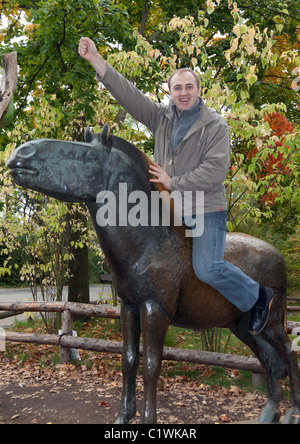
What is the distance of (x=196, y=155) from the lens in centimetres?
245

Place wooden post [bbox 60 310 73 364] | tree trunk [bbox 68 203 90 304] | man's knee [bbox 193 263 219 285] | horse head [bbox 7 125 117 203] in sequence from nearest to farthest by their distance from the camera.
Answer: horse head [bbox 7 125 117 203] → man's knee [bbox 193 263 219 285] → wooden post [bbox 60 310 73 364] → tree trunk [bbox 68 203 90 304]

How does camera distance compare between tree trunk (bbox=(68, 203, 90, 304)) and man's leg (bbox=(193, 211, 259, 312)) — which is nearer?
man's leg (bbox=(193, 211, 259, 312))

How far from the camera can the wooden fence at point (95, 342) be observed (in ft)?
16.4

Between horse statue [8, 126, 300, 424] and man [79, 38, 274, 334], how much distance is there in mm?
118

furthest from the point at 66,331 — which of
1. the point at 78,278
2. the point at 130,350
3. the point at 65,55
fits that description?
the point at 65,55

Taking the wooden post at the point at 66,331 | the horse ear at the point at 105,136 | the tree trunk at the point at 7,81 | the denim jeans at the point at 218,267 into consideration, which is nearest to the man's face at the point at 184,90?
the horse ear at the point at 105,136

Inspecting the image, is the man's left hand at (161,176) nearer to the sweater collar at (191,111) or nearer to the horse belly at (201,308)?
the sweater collar at (191,111)

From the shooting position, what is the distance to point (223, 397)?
183 inches

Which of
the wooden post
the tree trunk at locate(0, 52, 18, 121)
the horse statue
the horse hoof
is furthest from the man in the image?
the wooden post

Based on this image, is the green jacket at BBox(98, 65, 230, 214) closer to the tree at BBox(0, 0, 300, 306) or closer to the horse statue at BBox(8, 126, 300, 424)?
the horse statue at BBox(8, 126, 300, 424)

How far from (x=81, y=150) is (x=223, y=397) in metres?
3.59

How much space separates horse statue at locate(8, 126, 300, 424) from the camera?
2.15 metres

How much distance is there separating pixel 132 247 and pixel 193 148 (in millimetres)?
693
